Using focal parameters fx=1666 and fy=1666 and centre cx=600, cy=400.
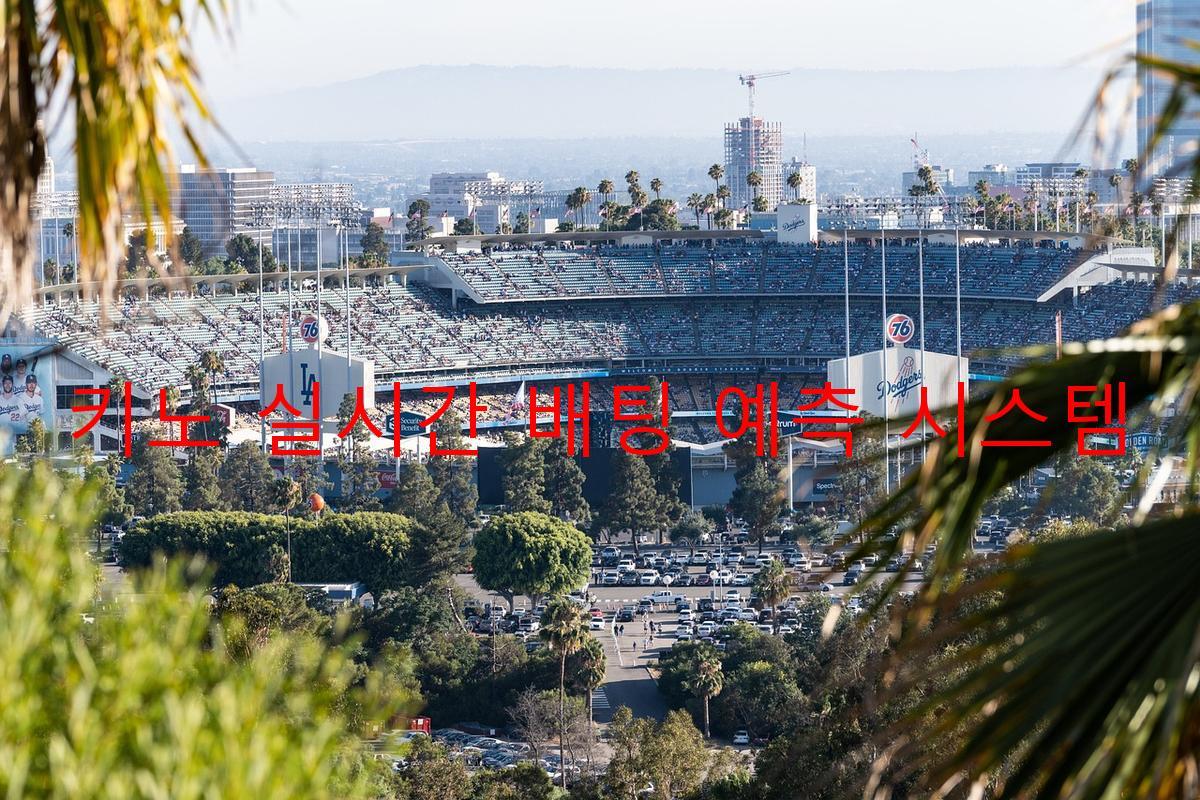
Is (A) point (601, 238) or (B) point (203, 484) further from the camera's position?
(A) point (601, 238)

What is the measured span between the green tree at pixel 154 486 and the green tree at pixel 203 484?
350 mm

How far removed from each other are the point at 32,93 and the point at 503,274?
79256 mm

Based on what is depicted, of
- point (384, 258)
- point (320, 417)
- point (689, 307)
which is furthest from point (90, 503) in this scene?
point (384, 258)

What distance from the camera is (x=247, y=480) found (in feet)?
190

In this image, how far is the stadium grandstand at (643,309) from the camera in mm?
72688

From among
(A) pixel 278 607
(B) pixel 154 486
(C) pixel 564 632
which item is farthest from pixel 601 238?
(A) pixel 278 607

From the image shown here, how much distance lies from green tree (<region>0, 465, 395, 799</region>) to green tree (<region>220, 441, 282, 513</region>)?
51.6m

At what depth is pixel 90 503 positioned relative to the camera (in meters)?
5.86

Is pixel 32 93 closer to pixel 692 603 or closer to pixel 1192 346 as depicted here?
pixel 1192 346

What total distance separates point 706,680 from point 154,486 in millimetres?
Result: 27657

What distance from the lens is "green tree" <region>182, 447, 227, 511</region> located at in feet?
184

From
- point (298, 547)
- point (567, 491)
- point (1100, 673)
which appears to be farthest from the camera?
point (567, 491)

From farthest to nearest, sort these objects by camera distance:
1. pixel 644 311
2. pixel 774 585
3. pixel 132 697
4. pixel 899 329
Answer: pixel 644 311 → pixel 899 329 → pixel 774 585 → pixel 132 697

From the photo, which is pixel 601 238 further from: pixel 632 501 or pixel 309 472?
pixel 632 501
